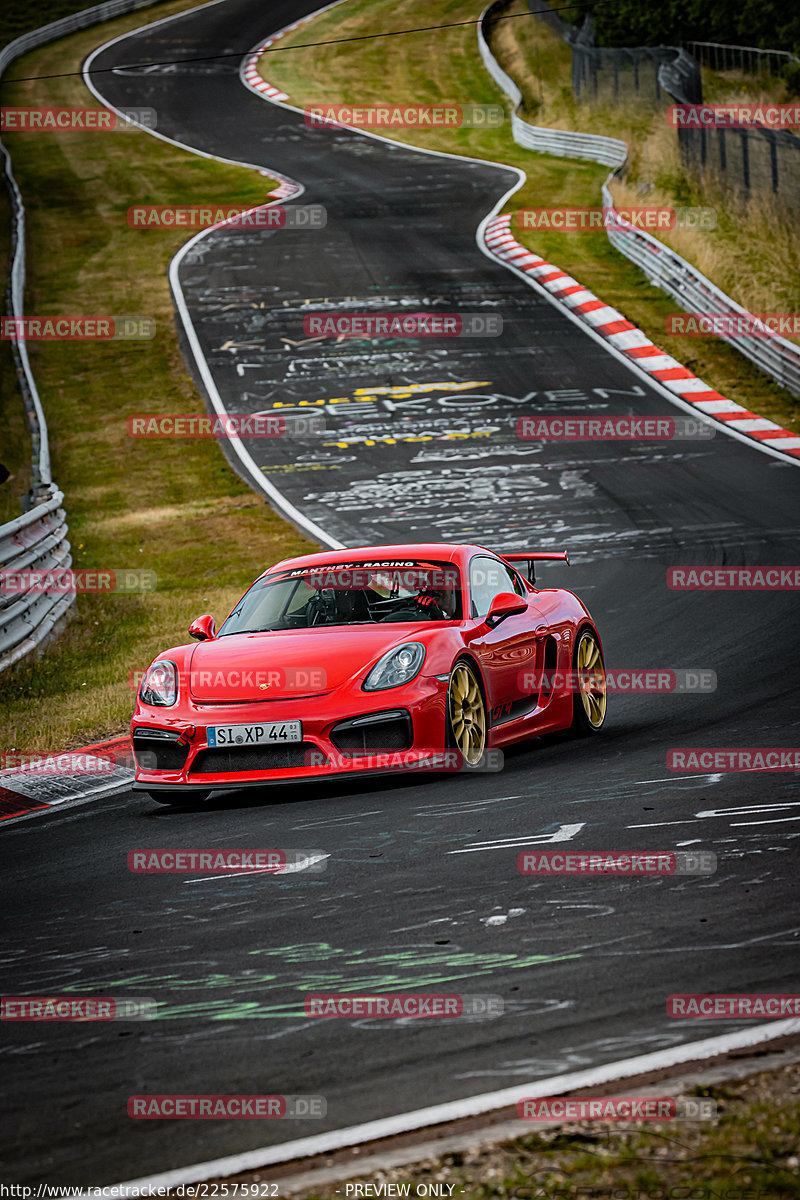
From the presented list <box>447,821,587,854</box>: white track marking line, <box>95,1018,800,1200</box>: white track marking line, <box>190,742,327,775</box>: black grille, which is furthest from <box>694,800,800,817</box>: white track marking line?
<box>95,1018,800,1200</box>: white track marking line

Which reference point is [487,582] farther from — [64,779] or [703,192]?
[703,192]

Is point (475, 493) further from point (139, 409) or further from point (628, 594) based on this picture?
point (139, 409)

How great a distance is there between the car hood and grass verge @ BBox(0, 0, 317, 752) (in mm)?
2028

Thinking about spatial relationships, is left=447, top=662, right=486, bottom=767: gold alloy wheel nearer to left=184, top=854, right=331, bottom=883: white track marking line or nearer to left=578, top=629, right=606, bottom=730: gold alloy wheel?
left=578, top=629, right=606, bottom=730: gold alloy wheel

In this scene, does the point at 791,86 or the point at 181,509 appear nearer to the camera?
the point at 181,509

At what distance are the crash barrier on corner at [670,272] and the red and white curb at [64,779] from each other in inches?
615

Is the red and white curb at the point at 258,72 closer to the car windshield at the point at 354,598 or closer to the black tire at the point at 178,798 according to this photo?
the car windshield at the point at 354,598

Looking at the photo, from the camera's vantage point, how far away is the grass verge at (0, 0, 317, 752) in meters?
12.1

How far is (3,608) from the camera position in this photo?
1212 centimetres

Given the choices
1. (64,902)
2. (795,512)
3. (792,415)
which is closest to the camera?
(64,902)

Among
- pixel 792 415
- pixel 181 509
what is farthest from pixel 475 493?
pixel 792 415

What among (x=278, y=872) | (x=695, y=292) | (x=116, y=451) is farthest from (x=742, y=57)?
(x=278, y=872)

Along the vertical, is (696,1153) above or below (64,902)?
above

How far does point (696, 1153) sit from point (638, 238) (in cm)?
→ 2753
